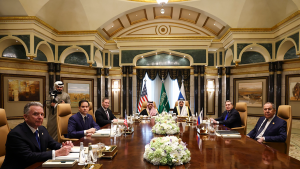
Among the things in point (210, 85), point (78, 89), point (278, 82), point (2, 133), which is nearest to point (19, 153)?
point (2, 133)

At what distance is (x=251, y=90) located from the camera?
777 centimetres

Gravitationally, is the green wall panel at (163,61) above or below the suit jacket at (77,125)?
above

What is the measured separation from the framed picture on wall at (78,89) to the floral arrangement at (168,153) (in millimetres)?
7348

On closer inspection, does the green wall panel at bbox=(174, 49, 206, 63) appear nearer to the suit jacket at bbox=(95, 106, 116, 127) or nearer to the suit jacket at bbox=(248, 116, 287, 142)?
the suit jacket at bbox=(95, 106, 116, 127)

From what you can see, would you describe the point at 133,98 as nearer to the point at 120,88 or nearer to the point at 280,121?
the point at 120,88

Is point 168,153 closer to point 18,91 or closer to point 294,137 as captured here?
point 294,137

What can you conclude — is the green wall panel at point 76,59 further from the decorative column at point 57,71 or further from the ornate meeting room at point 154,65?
the decorative column at point 57,71

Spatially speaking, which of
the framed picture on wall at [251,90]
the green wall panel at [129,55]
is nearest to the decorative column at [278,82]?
the framed picture on wall at [251,90]

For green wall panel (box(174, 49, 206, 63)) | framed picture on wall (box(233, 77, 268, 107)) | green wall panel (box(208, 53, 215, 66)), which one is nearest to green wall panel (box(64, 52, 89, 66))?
green wall panel (box(174, 49, 206, 63))

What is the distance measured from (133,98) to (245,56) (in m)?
5.62

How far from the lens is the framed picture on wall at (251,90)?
7.47 meters

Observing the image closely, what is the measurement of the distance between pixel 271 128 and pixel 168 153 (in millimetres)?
2297

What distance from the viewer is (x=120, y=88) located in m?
8.93

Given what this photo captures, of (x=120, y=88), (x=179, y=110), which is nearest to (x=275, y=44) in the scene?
(x=179, y=110)
